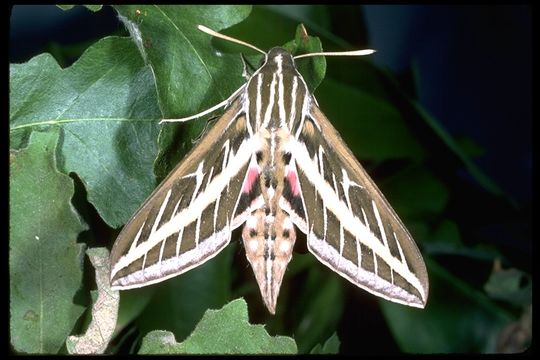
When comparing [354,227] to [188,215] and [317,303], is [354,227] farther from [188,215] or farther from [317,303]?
[317,303]

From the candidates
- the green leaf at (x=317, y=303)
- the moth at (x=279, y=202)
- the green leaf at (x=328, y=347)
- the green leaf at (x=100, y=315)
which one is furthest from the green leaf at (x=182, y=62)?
the green leaf at (x=317, y=303)

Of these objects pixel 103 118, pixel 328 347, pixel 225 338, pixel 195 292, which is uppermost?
pixel 103 118

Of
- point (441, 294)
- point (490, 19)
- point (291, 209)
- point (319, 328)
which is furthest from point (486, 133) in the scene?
point (291, 209)

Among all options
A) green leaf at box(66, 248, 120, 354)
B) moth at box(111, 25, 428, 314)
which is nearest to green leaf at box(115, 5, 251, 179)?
moth at box(111, 25, 428, 314)

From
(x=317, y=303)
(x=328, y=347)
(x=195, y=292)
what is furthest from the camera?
(x=317, y=303)

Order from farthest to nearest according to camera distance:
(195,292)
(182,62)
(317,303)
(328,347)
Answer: (317,303) < (195,292) < (328,347) < (182,62)

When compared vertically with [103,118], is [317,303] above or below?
below

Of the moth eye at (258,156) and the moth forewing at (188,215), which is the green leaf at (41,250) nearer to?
the moth forewing at (188,215)

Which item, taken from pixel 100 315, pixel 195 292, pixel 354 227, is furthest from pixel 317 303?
pixel 100 315
